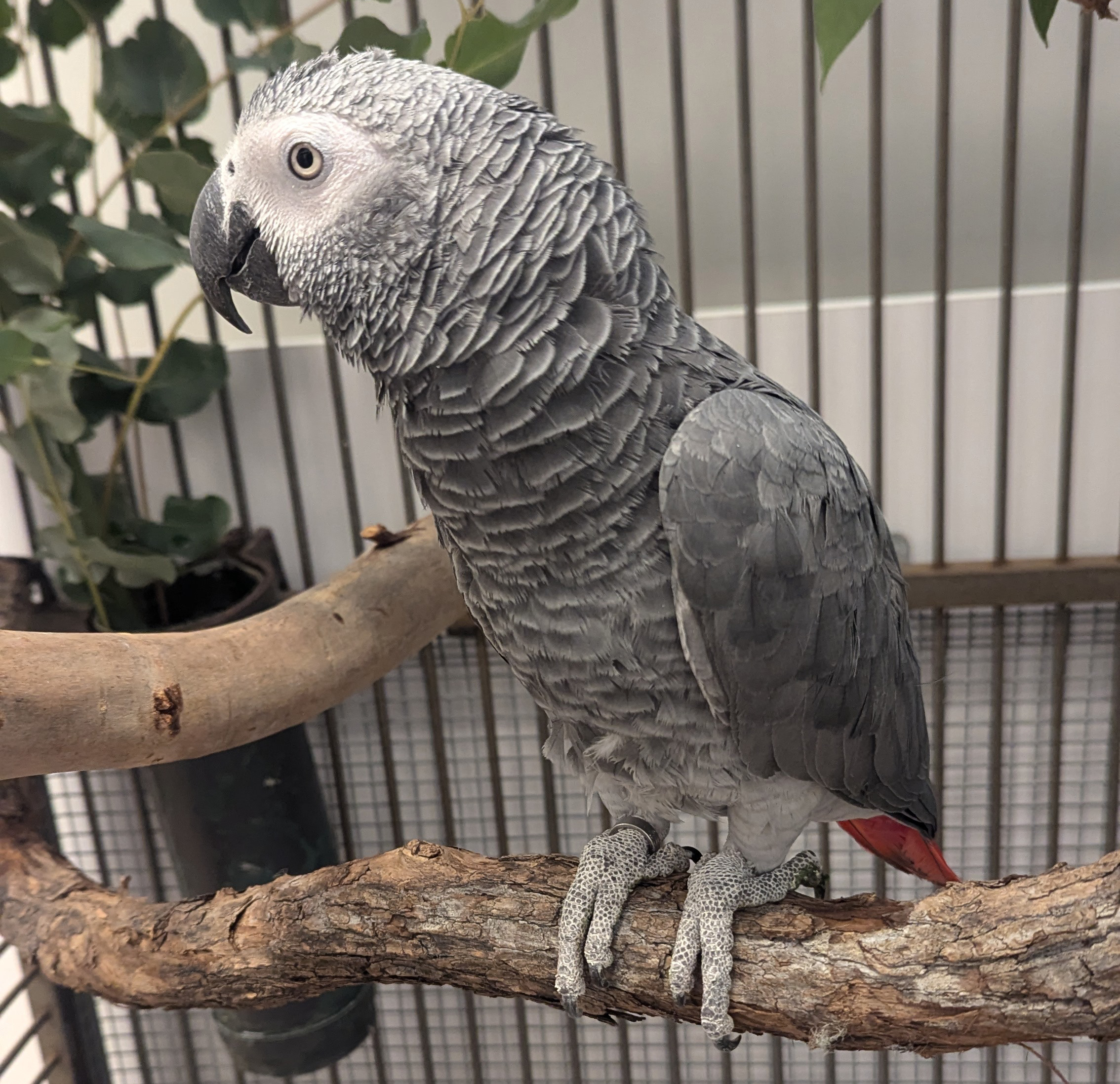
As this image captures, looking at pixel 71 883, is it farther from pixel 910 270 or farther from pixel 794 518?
pixel 910 270

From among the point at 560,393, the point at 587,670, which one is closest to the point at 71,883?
the point at 587,670

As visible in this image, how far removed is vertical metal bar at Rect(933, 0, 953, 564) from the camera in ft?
3.62

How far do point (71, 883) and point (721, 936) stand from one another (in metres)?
0.68

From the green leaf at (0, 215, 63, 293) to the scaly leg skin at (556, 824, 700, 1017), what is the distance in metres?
0.87

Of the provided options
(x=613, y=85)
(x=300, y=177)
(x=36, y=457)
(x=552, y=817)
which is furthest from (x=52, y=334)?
(x=552, y=817)

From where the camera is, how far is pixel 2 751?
66 centimetres

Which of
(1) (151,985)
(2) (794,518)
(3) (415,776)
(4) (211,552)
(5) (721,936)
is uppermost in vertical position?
(2) (794,518)

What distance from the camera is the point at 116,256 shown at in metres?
1.01

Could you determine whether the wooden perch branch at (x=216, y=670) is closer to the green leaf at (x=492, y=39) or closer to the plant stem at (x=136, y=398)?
the plant stem at (x=136, y=398)

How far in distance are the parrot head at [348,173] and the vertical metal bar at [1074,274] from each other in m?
0.82

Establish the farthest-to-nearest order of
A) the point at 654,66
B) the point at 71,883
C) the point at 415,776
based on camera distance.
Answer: the point at 415,776 → the point at 654,66 → the point at 71,883

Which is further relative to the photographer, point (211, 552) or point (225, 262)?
point (211, 552)

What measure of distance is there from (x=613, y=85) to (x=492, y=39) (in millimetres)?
313

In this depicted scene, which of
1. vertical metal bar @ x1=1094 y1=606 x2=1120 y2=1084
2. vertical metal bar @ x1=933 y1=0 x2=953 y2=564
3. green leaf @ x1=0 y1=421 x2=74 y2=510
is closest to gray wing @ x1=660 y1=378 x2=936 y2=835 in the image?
vertical metal bar @ x1=933 y1=0 x2=953 y2=564
